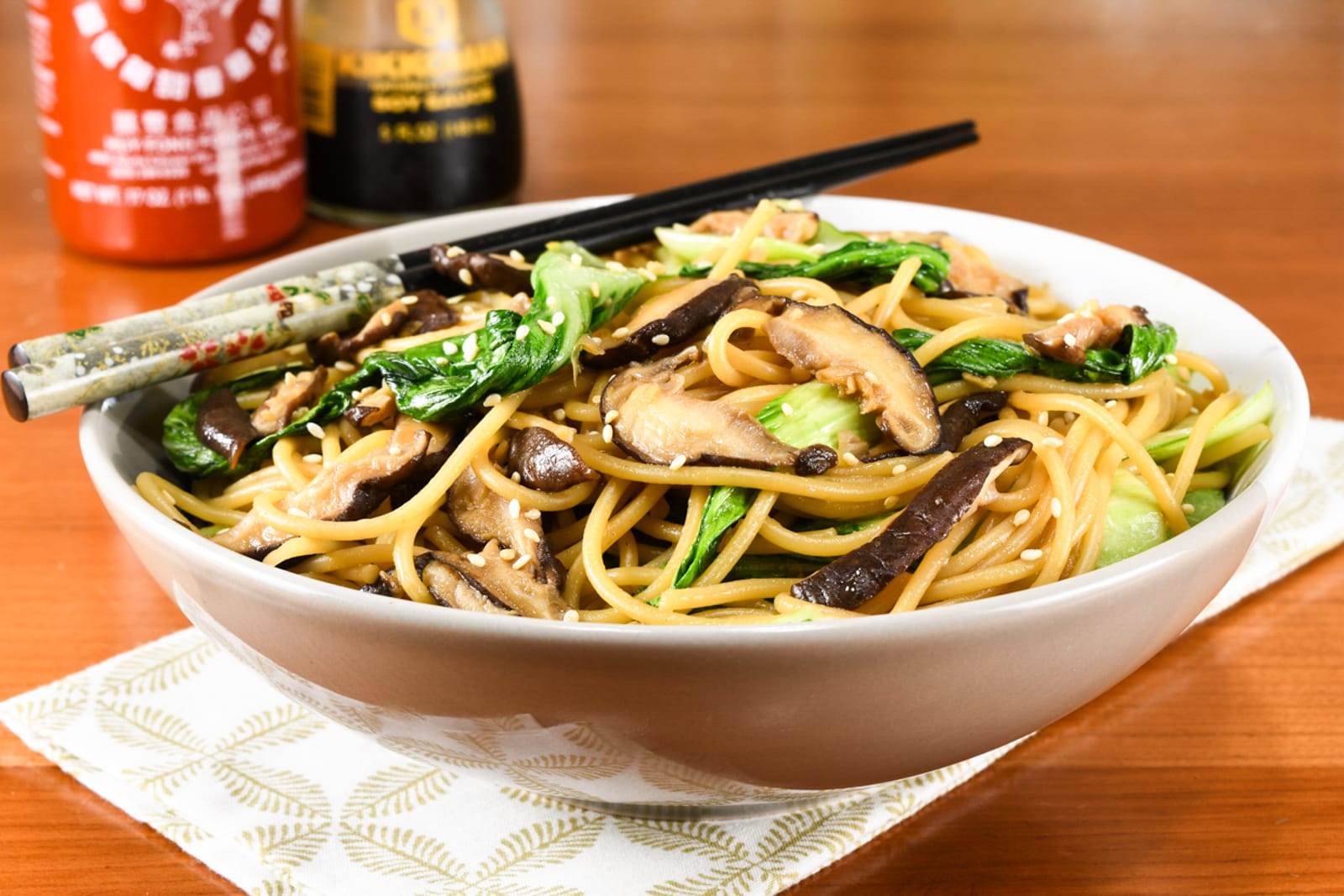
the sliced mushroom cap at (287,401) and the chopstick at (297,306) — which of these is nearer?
the chopstick at (297,306)

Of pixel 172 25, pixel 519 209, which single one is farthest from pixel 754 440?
pixel 172 25

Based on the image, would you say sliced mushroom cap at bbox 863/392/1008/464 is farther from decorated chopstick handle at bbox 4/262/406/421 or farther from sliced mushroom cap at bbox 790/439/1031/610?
decorated chopstick handle at bbox 4/262/406/421

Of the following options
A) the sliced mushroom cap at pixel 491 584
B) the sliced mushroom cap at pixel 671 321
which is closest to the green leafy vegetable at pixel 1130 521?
the sliced mushroom cap at pixel 671 321

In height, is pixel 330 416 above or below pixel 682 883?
above

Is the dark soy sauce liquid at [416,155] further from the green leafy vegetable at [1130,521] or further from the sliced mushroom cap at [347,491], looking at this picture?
the green leafy vegetable at [1130,521]

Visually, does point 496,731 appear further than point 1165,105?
No

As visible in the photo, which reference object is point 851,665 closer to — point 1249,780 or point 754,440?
point 754,440
